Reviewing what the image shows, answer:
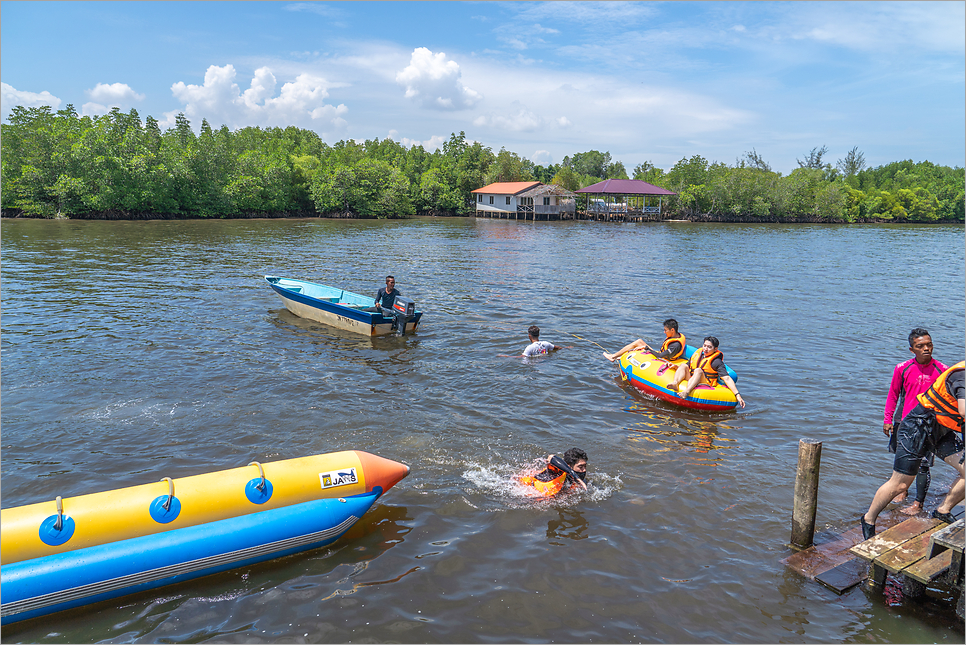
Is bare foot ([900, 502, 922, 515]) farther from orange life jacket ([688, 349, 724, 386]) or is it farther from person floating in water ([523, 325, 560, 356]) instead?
person floating in water ([523, 325, 560, 356])

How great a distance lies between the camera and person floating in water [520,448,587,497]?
764cm

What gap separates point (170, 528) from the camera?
5691 mm

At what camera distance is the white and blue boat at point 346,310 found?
1495cm

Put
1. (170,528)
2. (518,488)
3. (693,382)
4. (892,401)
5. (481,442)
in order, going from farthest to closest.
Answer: (693,382) → (481,442) → (518,488) → (892,401) → (170,528)

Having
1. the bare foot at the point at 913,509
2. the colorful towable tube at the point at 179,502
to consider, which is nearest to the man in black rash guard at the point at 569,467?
the colorful towable tube at the point at 179,502

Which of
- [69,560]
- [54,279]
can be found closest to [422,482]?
[69,560]

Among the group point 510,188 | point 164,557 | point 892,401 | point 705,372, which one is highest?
point 510,188

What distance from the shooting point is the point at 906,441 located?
20.2 feet

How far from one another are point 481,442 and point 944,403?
6001mm

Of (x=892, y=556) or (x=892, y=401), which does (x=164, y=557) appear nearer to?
(x=892, y=556)

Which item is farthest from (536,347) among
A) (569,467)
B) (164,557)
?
(164,557)

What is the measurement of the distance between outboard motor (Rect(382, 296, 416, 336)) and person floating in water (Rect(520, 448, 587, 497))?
26.0ft

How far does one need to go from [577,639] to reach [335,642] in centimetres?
228

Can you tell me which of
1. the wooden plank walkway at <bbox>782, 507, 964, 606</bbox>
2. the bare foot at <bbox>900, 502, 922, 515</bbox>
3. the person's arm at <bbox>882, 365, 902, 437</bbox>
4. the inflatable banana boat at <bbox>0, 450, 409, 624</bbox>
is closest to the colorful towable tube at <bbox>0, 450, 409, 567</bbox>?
the inflatable banana boat at <bbox>0, 450, 409, 624</bbox>
